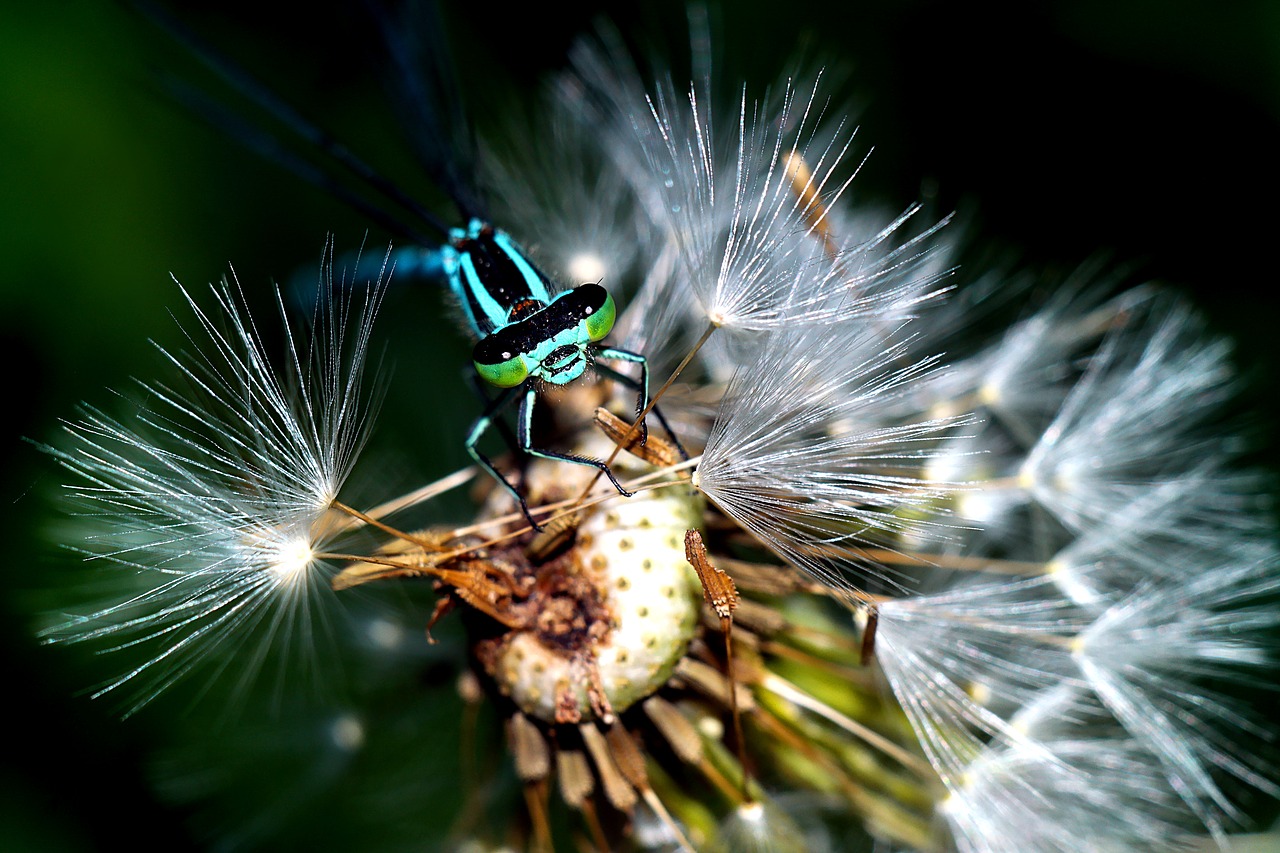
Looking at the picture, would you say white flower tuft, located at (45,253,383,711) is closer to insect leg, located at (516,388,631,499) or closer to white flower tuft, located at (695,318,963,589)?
insect leg, located at (516,388,631,499)

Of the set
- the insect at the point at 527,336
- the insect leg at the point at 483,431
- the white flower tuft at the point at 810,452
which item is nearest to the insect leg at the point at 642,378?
the insect at the point at 527,336

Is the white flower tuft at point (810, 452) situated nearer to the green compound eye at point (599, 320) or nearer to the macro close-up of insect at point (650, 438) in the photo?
the macro close-up of insect at point (650, 438)

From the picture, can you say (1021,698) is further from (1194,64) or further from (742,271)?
(1194,64)

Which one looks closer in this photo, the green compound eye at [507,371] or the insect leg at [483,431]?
the green compound eye at [507,371]

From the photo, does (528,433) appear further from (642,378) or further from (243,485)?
(243,485)

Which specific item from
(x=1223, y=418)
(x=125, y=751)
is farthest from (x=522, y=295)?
(x=1223, y=418)

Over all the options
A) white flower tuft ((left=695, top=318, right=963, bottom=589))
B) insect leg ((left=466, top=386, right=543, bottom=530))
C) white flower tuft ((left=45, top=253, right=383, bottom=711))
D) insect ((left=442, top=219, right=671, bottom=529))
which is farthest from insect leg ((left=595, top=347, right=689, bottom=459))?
white flower tuft ((left=45, top=253, right=383, bottom=711))

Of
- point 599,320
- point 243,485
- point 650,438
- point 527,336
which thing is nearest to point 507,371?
point 527,336
